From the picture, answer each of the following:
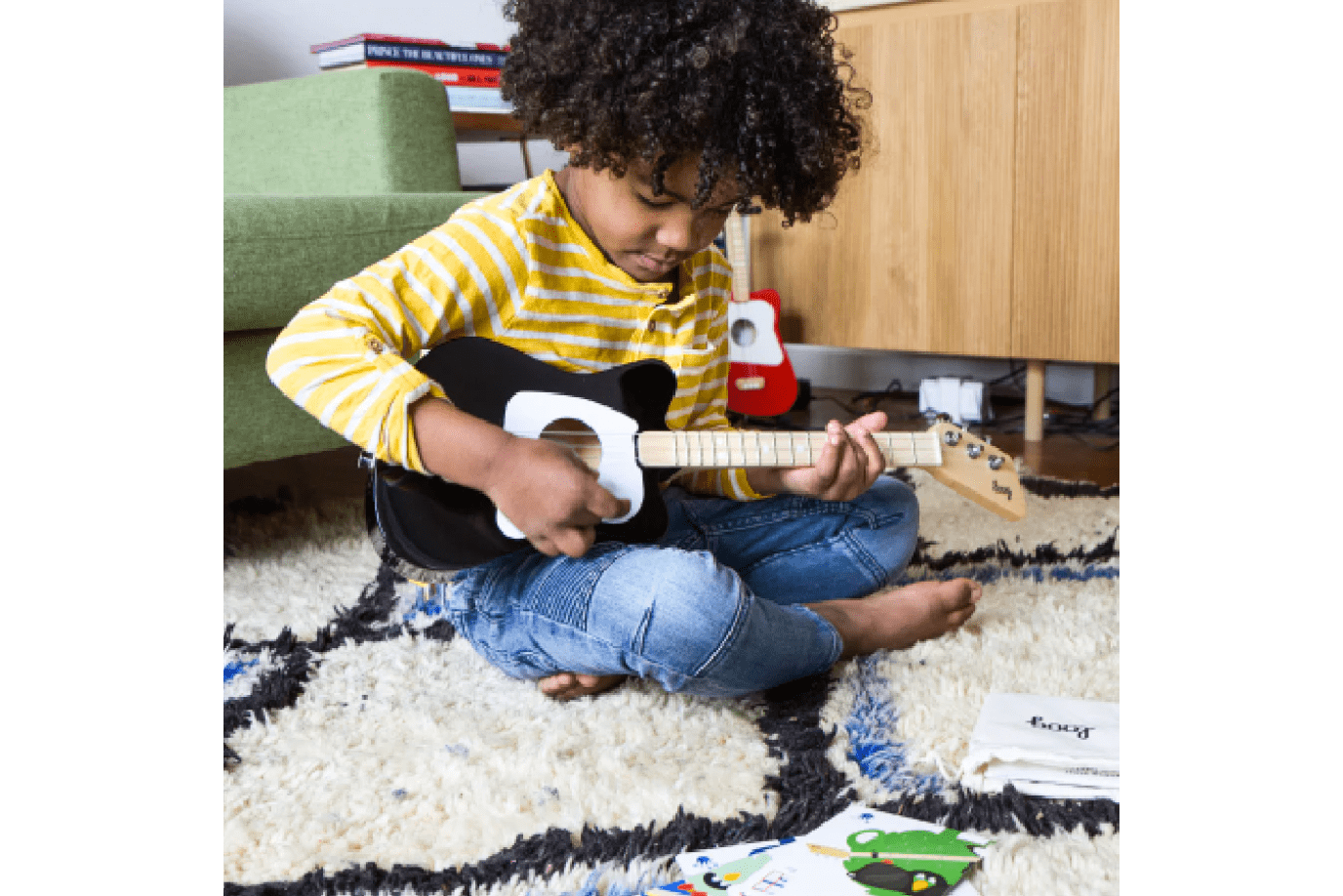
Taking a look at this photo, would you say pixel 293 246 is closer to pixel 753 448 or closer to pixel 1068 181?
pixel 753 448

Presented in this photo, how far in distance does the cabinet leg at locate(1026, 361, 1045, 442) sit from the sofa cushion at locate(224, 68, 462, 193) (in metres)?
1.06

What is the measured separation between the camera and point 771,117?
2.70ft

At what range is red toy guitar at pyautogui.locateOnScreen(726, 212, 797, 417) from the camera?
206cm

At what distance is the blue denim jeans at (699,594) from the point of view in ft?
2.61

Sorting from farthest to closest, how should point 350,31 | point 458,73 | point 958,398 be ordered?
point 350,31, point 958,398, point 458,73

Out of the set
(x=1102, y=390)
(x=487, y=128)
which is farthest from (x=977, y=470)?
(x=487, y=128)

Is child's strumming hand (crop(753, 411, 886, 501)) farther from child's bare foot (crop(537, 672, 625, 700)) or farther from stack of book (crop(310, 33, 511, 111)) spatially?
stack of book (crop(310, 33, 511, 111))

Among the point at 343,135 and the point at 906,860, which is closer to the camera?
the point at 906,860

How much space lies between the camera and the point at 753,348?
2.06 meters

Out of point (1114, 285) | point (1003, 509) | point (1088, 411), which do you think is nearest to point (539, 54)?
point (1003, 509)

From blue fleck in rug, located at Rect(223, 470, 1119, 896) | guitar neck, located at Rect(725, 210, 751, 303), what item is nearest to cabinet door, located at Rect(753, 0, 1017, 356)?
guitar neck, located at Rect(725, 210, 751, 303)

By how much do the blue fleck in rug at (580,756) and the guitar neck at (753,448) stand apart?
0.17 meters

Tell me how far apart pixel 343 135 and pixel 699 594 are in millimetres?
1113
